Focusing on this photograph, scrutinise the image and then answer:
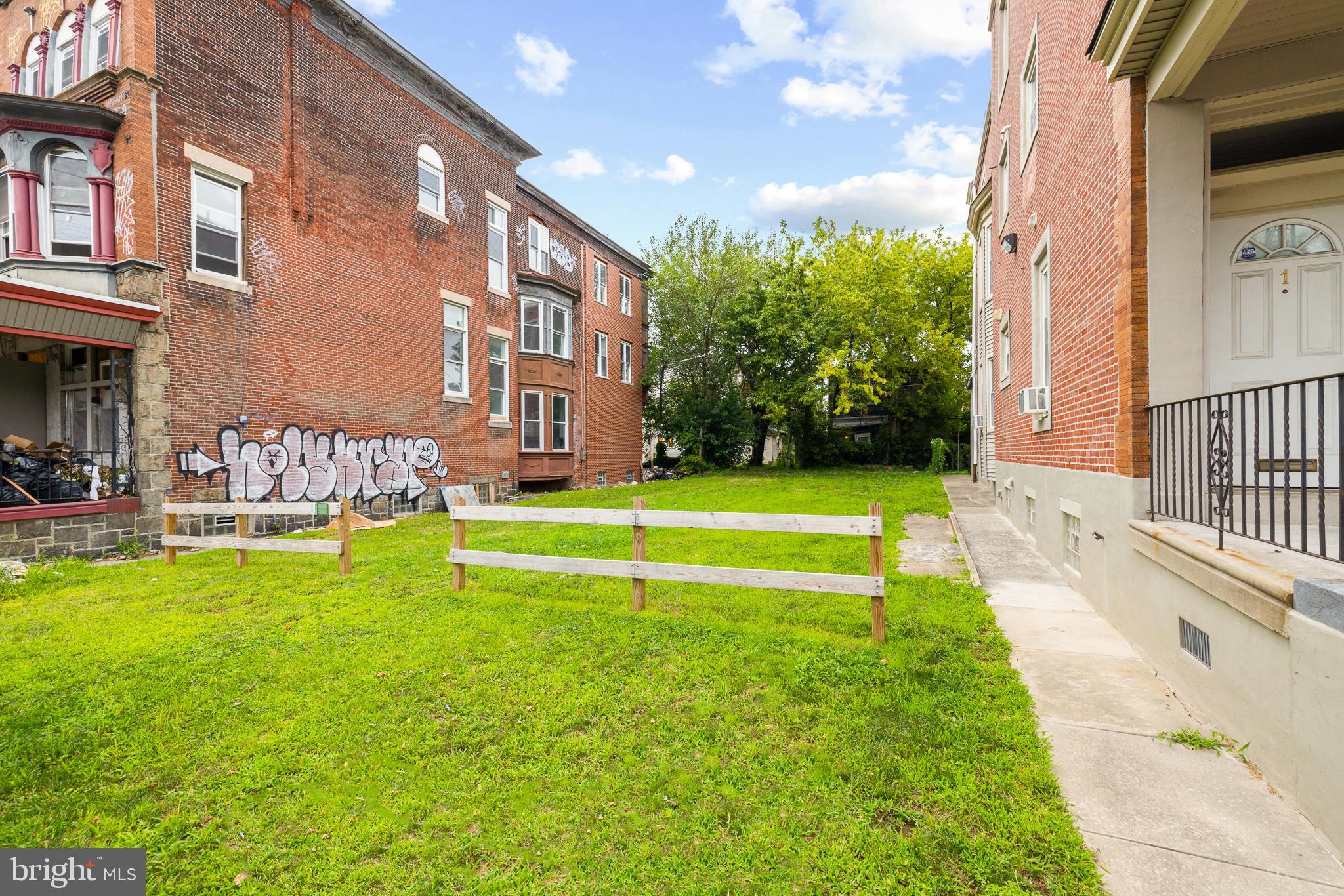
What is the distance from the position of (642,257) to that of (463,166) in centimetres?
1331

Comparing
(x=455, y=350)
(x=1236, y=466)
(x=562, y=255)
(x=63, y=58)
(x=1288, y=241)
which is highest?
(x=63, y=58)

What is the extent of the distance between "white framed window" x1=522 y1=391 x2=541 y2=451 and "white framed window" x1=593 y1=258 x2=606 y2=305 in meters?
6.17

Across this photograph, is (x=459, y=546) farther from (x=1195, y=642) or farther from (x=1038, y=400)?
(x=1038, y=400)

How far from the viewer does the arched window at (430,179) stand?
15.8 metres

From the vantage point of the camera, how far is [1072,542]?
633 centimetres

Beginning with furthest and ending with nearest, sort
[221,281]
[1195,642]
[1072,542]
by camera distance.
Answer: [221,281], [1072,542], [1195,642]

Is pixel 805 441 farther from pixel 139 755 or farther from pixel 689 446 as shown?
pixel 139 755

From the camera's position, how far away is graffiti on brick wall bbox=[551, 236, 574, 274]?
22031 mm

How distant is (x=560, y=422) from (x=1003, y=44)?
53.5 ft

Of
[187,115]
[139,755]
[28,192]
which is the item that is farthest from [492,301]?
[139,755]

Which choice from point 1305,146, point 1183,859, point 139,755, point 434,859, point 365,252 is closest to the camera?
point 1183,859

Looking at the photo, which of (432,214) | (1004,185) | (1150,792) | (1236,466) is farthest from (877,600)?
(432,214)

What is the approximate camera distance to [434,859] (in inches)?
98.1

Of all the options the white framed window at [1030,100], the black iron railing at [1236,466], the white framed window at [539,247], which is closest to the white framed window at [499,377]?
the white framed window at [539,247]
